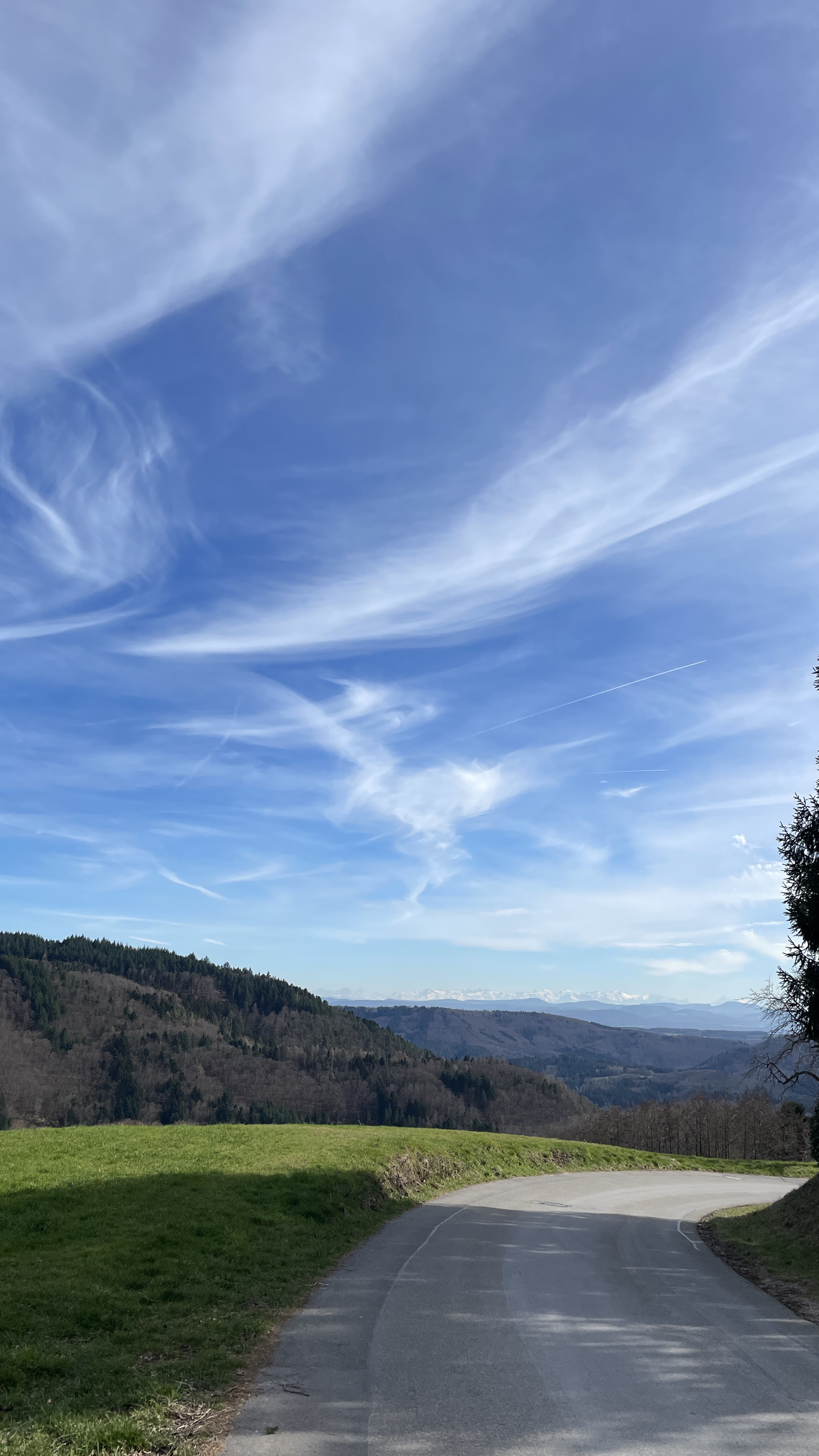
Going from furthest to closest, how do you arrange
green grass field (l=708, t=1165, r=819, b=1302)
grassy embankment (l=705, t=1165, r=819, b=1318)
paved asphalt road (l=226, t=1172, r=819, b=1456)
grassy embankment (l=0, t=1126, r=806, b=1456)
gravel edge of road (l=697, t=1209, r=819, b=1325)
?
green grass field (l=708, t=1165, r=819, b=1302) < grassy embankment (l=705, t=1165, r=819, b=1318) < gravel edge of road (l=697, t=1209, r=819, b=1325) < grassy embankment (l=0, t=1126, r=806, b=1456) < paved asphalt road (l=226, t=1172, r=819, b=1456)

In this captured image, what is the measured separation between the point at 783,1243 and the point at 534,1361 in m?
16.0

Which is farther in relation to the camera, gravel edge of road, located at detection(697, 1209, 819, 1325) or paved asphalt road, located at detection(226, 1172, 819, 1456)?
gravel edge of road, located at detection(697, 1209, 819, 1325)

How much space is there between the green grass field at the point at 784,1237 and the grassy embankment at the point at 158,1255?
10522 mm

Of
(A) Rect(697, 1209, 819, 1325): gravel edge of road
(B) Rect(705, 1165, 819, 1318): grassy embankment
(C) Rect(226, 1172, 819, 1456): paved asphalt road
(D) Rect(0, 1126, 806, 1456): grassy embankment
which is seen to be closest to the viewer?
(C) Rect(226, 1172, 819, 1456): paved asphalt road

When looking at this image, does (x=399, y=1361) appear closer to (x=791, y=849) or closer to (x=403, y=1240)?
(x=403, y=1240)

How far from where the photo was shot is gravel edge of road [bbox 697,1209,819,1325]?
15.8 meters

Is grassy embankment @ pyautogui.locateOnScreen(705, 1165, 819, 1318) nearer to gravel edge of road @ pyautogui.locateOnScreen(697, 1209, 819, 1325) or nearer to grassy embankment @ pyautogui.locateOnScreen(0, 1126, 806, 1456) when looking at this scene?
gravel edge of road @ pyautogui.locateOnScreen(697, 1209, 819, 1325)

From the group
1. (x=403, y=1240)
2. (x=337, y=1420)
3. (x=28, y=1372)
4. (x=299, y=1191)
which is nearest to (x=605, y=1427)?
(x=337, y=1420)

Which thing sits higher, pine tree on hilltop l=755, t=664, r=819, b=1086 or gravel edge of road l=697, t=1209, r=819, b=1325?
pine tree on hilltop l=755, t=664, r=819, b=1086

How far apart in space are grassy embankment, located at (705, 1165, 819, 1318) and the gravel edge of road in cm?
3

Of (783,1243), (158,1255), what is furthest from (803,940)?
(158,1255)

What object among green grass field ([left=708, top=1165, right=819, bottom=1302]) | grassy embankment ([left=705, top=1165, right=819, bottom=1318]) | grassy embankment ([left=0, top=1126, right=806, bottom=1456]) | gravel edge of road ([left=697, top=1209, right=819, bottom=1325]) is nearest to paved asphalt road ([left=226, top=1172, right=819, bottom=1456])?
gravel edge of road ([left=697, top=1209, right=819, bottom=1325])

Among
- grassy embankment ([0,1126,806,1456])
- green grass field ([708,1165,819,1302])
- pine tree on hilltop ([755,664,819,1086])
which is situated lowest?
green grass field ([708,1165,819,1302])

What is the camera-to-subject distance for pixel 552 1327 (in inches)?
513
